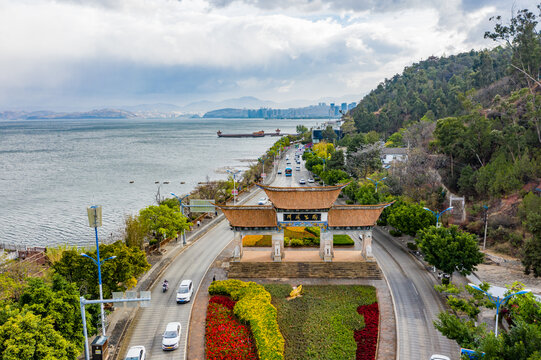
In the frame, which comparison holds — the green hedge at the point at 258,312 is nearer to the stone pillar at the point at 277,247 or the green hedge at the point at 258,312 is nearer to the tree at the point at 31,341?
the stone pillar at the point at 277,247

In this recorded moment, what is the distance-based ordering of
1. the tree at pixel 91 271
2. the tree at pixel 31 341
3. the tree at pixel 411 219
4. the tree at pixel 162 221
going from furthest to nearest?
the tree at pixel 411 219 < the tree at pixel 162 221 < the tree at pixel 91 271 < the tree at pixel 31 341

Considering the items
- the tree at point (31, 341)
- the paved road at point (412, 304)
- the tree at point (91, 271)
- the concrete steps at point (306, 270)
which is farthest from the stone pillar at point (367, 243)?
the tree at point (31, 341)

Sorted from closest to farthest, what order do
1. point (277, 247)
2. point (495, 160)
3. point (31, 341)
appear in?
point (31, 341), point (277, 247), point (495, 160)

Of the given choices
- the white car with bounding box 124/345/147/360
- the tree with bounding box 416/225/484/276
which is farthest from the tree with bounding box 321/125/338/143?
the white car with bounding box 124/345/147/360

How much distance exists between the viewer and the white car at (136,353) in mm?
18625

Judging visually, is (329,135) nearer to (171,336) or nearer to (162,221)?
(162,221)

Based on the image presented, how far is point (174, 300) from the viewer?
84.6 feet

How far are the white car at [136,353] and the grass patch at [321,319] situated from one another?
25.2ft

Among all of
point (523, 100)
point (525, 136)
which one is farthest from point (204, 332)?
point (523, 100)

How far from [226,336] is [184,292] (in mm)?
6027

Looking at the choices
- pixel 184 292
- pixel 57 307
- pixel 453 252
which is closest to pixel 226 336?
pixel 184 292

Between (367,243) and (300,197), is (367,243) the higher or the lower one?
the lower one

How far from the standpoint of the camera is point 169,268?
3138 centimetres

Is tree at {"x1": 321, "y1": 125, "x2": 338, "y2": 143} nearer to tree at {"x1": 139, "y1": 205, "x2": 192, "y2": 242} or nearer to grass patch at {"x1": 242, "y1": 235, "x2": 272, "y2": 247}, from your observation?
grass patch at {"x1": 242, "y1": 235, "x2": 272, "y2": 247}
